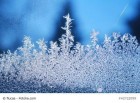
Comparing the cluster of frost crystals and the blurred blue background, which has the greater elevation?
the blurred blue background

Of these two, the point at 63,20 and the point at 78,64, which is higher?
the point at 63,20

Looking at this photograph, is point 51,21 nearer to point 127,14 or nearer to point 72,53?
point 72,53

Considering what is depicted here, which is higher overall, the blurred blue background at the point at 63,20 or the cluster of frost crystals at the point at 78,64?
the blurred blue background at the point at 63,20

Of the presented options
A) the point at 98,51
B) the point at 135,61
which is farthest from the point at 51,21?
the point at 135,61
